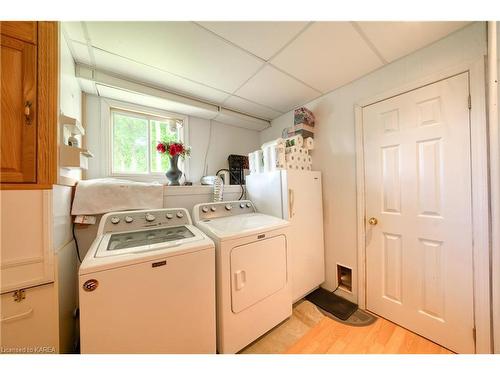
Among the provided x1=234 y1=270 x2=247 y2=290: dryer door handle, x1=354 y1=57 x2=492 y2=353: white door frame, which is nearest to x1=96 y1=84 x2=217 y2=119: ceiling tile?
x1=234 y1=270 x2=247 y2=290: dryer door handle

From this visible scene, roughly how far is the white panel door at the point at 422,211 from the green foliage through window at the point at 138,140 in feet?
7.72

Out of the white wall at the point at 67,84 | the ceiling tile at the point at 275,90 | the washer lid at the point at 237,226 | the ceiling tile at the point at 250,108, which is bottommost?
the washer lid at the point at 237,226

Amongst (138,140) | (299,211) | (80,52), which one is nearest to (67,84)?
(80,52)

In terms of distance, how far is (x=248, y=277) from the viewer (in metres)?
1.26

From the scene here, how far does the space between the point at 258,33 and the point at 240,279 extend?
173 cm

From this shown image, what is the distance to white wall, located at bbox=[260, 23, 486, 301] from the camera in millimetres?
1394

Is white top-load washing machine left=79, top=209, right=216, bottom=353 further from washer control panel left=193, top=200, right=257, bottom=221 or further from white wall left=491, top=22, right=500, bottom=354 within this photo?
white wall left=491, top=22, right=500, bottom=354

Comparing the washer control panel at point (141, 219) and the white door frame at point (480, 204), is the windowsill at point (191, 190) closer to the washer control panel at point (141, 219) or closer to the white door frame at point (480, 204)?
the washer control panel at point (141, 219)

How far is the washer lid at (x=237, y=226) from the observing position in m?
1.25

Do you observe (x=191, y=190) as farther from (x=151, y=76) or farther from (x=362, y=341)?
(x=362, y=341)

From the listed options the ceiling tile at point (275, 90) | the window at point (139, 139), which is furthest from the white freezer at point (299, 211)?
the window at point (139, 139)
